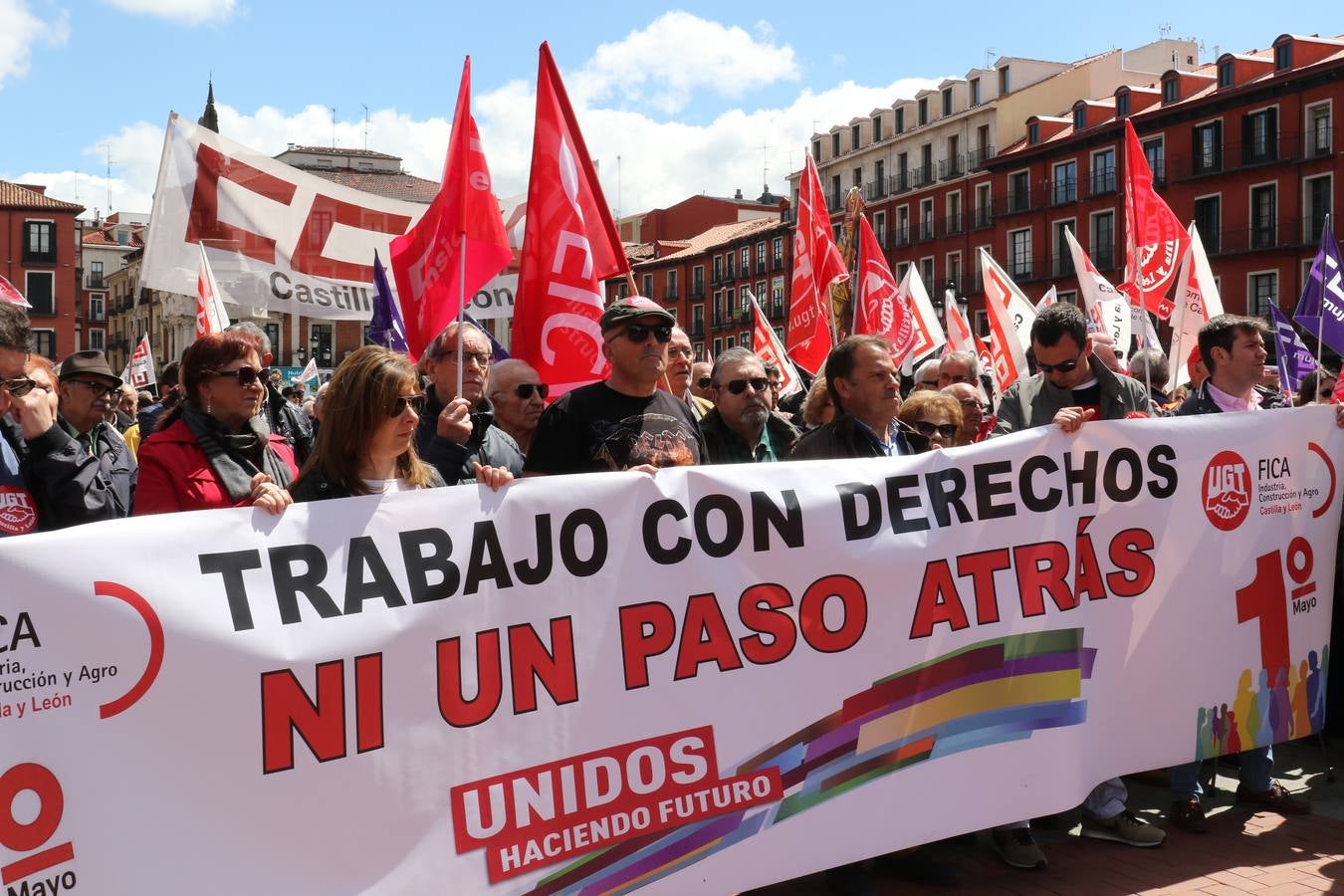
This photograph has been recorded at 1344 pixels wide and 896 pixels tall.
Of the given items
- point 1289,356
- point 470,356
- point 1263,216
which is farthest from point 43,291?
point 470,356

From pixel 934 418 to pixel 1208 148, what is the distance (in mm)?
44345

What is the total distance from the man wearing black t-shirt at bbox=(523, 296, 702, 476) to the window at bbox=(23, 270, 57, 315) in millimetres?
78169

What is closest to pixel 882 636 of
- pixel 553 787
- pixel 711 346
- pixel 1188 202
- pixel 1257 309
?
pixel 553 787

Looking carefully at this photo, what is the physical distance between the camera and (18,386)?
11.6 feet

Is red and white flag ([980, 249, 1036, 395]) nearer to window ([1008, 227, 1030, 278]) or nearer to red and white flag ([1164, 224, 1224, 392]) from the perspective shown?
red and white flag ([1164, 224, 1224, 392])

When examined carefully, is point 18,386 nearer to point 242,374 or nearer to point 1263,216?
point 242,374

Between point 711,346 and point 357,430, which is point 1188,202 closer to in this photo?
point 711,346

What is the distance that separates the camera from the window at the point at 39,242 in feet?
238

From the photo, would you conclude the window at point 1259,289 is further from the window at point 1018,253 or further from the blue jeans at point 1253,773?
the blue jeans at point 1253,773

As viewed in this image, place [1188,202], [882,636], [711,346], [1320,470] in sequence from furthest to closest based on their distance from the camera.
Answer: [711,346], [1188,202], [1320,470], [882,636]

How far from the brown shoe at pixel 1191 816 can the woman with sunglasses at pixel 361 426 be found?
328cm

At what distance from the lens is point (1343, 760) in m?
5.75

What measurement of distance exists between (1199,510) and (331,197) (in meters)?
4.51

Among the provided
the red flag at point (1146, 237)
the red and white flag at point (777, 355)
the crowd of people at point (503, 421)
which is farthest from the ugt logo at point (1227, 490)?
the red and white flag at point (777, 355)
